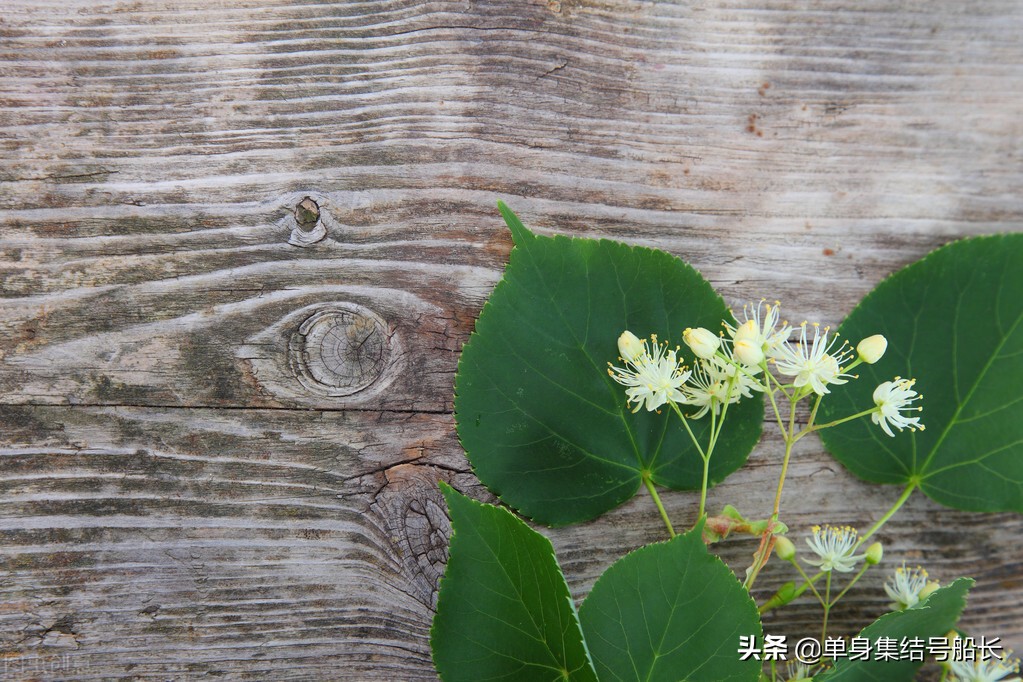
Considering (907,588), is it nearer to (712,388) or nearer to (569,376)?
(712,388)

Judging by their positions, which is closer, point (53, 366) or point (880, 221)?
point (53, 366)

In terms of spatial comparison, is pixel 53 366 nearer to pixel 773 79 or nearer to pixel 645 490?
pixel 645 490

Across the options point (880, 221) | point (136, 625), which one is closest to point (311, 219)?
point (136, 625)

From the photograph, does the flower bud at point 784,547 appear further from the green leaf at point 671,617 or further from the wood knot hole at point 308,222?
the wood knot hole at point 308,222

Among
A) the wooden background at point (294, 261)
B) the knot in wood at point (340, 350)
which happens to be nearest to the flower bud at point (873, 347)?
the wooden background at point (294, 261)

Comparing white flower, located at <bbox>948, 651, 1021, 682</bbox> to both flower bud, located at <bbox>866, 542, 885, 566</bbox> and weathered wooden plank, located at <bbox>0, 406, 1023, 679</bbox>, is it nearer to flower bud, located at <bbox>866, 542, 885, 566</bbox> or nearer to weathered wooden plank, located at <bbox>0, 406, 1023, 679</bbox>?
flower bud, located at <bbox>866, 542, 885, 566</bbox>

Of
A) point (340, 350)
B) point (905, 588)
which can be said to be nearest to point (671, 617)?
point (905, 588)

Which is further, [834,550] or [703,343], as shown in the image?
[834,550]
